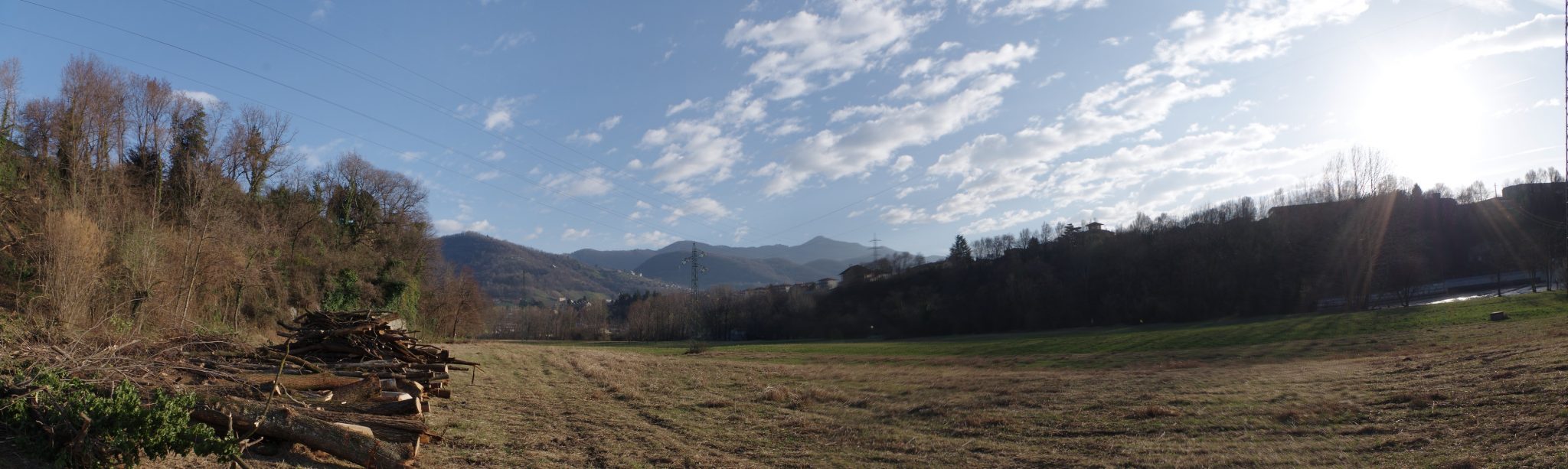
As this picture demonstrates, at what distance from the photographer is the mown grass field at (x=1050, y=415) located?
1145 cm

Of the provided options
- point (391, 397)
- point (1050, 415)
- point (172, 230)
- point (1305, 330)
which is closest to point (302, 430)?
point (391, 397)

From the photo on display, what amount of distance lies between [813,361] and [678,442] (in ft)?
96.0

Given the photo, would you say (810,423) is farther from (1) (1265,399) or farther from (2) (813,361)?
(2) (813,361)

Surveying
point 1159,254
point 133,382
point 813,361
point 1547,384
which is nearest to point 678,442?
point 133,382

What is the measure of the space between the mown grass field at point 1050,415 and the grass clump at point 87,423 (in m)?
3.33

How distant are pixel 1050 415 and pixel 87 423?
635 inches

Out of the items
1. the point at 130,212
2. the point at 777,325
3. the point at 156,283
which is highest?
the point at 130,212

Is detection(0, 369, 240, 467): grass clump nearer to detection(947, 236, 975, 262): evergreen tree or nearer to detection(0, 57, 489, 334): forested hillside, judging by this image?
detection(0, 57, 489, 334): forested hillside

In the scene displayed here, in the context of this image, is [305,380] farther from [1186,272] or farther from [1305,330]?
[1186,272]

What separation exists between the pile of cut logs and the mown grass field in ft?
2.62

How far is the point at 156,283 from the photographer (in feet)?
70.9

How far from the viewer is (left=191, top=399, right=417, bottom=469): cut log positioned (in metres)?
8.16

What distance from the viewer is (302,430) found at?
8.64 meters

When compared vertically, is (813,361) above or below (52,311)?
below
